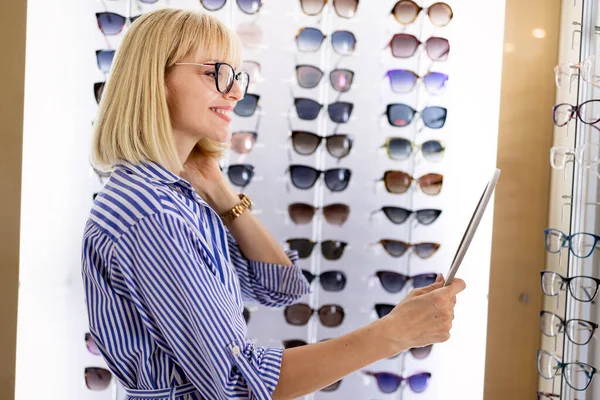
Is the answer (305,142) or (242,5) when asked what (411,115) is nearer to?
(305,142)

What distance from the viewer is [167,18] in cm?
108

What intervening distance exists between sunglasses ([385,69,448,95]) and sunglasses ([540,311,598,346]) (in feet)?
2.45

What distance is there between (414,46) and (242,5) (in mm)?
545

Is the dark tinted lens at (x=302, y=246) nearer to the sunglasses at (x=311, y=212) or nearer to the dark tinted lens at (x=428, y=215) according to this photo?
the sunglasses at (x=311, y=212)

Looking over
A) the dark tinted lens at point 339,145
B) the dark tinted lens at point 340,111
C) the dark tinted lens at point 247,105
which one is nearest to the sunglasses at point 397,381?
the dark tinted lens at point 339,145

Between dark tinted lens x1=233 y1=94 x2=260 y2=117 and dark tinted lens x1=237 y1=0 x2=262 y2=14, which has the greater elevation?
dark tinted lens x1=237 y1=0 x2=262 y2=14

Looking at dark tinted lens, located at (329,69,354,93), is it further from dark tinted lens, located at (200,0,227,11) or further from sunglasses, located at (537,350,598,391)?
sunglasses, located at (537,350,598,391)

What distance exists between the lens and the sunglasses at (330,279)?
5.96 feet

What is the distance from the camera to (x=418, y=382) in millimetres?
1845

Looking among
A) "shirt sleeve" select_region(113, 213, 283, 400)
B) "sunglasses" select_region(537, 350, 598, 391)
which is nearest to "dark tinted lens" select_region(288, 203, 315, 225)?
"sunglasses" select_region(537, 350, 598, 391)

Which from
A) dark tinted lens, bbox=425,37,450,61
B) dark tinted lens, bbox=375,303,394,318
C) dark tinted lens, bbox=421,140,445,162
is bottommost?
dark tinted lens, bbox=375,303,394,318

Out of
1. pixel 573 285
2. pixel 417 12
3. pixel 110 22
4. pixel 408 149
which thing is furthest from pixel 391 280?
pixel 110 22

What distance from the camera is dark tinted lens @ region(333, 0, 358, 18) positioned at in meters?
1.79

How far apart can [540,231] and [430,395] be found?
2.06ft
